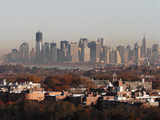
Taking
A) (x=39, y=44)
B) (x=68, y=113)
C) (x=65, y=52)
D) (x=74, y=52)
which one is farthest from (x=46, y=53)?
(x=68, y=113)

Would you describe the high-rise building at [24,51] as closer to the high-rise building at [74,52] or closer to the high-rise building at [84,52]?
the high-rise building at [74,52]

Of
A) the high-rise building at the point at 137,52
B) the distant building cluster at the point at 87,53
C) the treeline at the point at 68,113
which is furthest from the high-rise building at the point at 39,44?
the treeline at the point at 68,113

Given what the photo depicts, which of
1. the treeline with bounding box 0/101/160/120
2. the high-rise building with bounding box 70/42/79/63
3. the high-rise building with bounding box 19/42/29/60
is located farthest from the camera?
the high-rise building with bounding box 19/42/29/60

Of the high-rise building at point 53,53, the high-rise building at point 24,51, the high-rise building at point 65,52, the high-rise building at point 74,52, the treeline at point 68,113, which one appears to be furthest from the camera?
the high-rise building at point 24,51

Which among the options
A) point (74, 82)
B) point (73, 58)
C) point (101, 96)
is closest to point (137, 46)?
point (73, 58)

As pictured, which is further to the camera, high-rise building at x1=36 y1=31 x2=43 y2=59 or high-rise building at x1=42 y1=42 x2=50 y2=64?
high-rise building at x1=36 y1=31 x2=43 y2=59

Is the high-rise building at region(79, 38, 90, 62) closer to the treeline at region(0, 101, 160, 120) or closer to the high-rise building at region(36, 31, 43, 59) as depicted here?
the high-rise building at region(36, 31, 43, 59)

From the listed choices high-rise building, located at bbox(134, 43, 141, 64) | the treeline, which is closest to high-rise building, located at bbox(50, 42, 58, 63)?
high-rise building, located at bbox(134, 43, 141, 64)

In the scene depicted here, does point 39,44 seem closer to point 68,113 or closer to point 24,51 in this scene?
point 24,51
